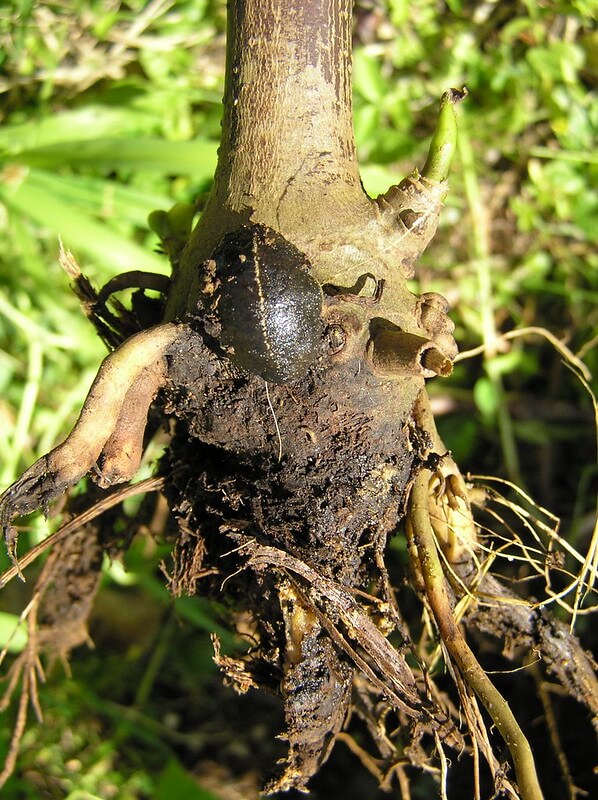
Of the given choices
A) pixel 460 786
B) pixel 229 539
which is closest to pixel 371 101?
pixel 229 539

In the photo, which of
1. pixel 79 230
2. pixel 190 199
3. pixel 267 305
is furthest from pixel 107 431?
pixel 190 199

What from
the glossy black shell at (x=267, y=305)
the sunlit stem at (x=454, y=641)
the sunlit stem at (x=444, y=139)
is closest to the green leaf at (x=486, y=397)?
the sunlit stem at (x=454, y=641)

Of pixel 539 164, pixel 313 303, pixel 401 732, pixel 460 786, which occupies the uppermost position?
pixel 313 303

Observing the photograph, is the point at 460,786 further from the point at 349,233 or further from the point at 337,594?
the point at 349,233

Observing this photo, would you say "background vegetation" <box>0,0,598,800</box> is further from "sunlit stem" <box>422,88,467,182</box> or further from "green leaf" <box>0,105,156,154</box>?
"sunlit stem" <box>422,88,467,182</box>

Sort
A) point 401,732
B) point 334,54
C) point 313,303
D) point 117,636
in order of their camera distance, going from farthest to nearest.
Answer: point 117,636 → point 401,732 → point 334,54 → point 313,303

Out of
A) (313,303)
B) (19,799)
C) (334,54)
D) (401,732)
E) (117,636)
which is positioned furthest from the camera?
(117,636)

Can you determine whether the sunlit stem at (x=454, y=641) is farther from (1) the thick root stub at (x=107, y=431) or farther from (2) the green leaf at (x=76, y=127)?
(2) the green leaf at (x=76, y=127)
